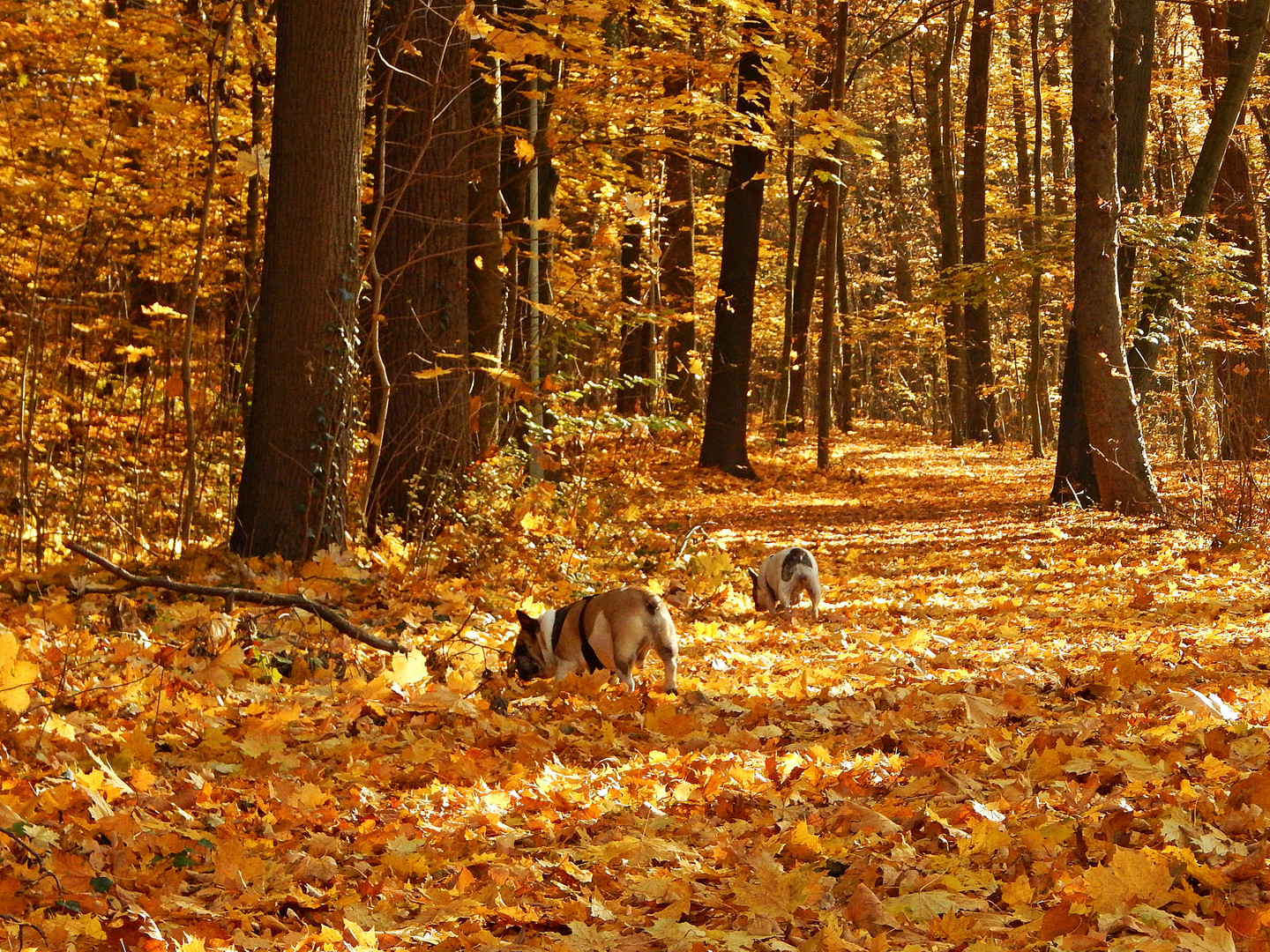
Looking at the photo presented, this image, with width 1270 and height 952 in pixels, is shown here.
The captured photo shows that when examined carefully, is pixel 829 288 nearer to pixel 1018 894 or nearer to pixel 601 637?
pixel 601 637

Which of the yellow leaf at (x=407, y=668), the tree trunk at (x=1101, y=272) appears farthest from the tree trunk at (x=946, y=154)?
the yellow leaf at (x=407, y=668)

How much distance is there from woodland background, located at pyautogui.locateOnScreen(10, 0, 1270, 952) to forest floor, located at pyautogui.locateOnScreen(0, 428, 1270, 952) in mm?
23

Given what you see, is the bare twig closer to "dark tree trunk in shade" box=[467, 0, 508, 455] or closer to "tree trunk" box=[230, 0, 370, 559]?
"tree trunk" box=[230, 0, 370, 559]

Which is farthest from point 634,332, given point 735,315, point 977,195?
point 977,195

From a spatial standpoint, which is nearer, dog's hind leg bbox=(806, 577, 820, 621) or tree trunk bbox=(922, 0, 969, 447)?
dog's hind leg bbox=(806, 577, 820, 621)

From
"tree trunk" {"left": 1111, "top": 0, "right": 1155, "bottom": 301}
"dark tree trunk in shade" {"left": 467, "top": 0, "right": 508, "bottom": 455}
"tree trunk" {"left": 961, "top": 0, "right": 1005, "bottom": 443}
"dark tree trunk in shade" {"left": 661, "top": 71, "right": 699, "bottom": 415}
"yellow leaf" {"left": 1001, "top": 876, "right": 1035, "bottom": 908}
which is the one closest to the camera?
"yellow leaf" {"left": 1001, "top": 876, "right": 1035, "bottom": 908}

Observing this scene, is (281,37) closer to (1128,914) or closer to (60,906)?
(60,906)

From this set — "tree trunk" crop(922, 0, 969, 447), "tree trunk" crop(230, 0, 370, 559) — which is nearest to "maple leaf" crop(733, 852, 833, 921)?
"tree trunk" crop(230, 0, 370, 559)

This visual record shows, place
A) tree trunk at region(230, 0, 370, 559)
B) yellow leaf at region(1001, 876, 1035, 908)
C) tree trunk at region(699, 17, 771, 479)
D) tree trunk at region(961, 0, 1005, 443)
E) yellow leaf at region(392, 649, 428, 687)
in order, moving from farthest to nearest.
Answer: tree trunk at region(961, 0, 1005, 443) → tree trunk at region(699, 17, 771, 479) → tree trunk at region(230, 0, 370, 559) → yellow leaf at region(392, 649, 428, 687) → yellow leaf at region(1001, 876, 1035, 908)

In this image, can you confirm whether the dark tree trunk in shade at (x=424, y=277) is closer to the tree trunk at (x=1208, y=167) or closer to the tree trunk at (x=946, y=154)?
the tree trunk at (x=1208, y=167)

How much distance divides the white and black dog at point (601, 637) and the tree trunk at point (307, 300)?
2.34m

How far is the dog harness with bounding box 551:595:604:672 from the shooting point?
6.87 metres

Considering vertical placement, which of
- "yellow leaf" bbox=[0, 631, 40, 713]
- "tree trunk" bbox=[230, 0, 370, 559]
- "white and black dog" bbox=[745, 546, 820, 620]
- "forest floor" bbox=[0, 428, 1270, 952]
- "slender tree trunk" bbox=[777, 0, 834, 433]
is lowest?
"forest floor" bbox=[0, 428, 1270, 952]

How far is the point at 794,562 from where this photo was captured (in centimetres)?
907
